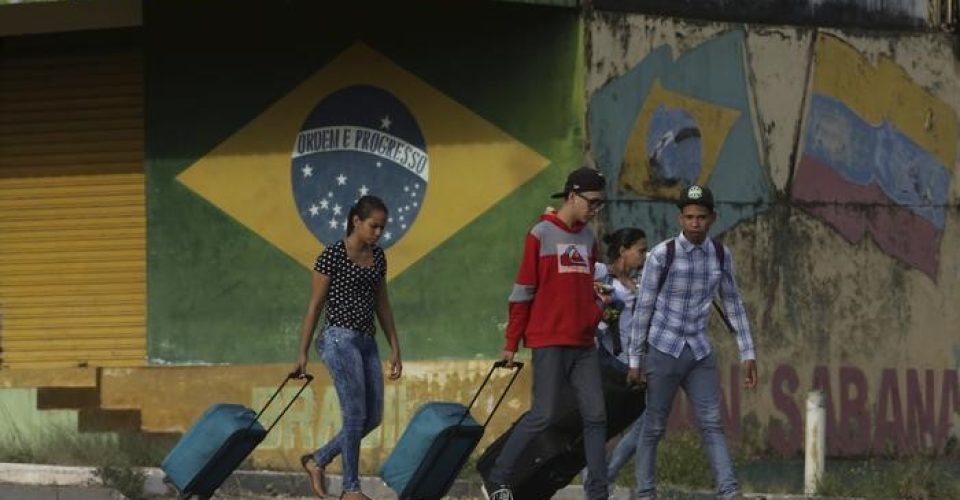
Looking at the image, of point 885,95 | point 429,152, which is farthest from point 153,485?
point 885,95

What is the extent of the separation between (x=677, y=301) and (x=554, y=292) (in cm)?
70

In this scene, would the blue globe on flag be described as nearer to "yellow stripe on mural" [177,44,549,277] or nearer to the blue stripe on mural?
"yellow stripe on mural" [177,44,549,277]

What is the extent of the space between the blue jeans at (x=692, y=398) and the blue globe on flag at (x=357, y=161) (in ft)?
15.3

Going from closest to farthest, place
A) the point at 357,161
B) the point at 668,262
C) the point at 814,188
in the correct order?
the point at 668,262
the point at 357,161
the point at 814,188

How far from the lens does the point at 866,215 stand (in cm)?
1652

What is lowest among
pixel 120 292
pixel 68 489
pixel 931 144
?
pixel 68 489

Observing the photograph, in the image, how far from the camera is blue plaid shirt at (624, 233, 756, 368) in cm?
1144

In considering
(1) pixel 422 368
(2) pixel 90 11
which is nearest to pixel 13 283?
(2) pixel 90 11

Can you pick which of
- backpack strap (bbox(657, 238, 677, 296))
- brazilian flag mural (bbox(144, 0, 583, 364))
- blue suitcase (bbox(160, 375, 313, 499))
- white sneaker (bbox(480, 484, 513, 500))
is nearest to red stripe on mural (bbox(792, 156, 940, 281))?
brazilian flag mural (bbox(144, 0, 583, 364))

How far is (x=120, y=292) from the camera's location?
17.0m

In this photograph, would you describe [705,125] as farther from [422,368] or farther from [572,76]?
[422,368]

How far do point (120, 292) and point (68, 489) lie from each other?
9.46ft

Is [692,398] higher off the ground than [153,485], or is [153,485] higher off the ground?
[692,398]

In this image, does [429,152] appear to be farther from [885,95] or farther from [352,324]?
[352,324]
